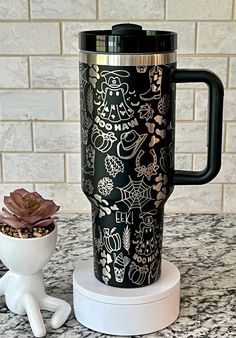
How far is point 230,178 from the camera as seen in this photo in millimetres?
1332

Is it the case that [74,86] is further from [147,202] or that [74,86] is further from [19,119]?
[147,202]

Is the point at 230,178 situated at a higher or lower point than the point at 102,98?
lower

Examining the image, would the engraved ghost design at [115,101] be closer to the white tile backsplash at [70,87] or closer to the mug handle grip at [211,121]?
the mug handle grip at [211,121]

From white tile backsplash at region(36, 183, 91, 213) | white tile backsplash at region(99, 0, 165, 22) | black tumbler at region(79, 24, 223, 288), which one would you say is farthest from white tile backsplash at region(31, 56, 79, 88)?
black tumbler at region(79, 24, 223, 288)

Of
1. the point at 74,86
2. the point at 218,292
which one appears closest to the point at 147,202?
the point at 218,292

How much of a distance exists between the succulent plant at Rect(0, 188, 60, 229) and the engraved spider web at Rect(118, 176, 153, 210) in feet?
0.40

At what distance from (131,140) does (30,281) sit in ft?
0.87

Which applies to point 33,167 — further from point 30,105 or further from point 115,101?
point 115,101

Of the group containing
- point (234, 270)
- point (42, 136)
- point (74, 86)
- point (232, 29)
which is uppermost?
point (232, 29)

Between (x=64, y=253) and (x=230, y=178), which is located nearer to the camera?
(x=64, y=253)

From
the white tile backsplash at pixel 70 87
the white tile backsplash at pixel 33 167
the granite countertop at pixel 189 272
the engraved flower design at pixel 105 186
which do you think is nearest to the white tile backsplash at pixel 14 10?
the white tile backsplash at pixel 70 87

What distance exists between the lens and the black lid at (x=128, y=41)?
782mm

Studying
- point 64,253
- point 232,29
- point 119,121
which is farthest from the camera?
point 232,29

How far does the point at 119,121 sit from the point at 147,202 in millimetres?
122
